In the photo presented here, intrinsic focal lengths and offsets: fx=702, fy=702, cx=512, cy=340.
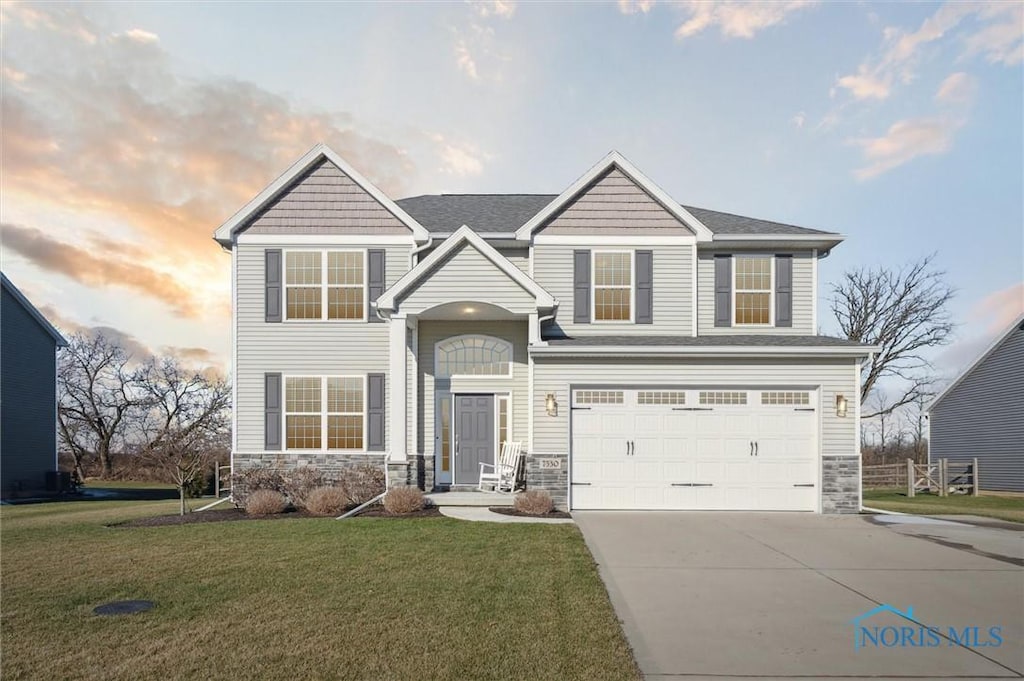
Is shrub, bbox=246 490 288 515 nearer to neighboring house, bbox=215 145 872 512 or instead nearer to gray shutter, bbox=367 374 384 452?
neighboring house, bbox=215 145 872 512

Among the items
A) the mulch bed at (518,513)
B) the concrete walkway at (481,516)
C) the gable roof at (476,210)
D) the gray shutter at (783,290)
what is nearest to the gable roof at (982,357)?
the gray shutter at (783,290)

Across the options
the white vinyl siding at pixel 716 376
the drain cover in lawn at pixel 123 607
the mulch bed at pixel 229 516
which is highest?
the white vinyl siding at pixel 716 376

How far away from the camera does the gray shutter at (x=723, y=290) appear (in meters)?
16.8

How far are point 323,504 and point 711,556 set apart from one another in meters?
7.42

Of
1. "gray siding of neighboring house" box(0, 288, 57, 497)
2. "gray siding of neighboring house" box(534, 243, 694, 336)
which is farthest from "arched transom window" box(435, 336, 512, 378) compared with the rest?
"gray siding of neighboring house" box(0, 288, 57, 497)

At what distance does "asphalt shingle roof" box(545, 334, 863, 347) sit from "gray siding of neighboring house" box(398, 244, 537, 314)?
1.23 m

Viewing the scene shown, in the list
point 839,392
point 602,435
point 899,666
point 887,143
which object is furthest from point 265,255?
point 887,143

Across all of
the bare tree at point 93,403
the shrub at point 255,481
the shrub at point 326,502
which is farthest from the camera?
the bare tree at point 93,403

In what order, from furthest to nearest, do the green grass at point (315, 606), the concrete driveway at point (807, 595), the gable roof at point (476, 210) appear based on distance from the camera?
the gable roof at point (476, 210) → the concrete driveway at point (807, 595) → the green grass at point (315, 606)

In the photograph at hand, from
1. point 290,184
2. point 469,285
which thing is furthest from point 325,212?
point 469,285

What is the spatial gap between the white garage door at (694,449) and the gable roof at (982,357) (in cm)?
1575

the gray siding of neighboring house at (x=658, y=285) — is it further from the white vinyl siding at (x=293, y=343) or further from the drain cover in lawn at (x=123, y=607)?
the drain cover in lawn at (x=123, y=607)

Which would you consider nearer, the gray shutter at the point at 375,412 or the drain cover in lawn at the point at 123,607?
the drain cover in lawn at the point at 123,607

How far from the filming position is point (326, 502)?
13594 mm
